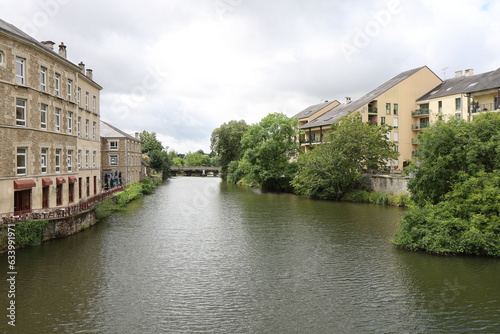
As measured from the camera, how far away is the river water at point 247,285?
36.6 feet

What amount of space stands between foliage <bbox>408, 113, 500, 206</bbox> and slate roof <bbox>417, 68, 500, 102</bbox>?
2092 cm

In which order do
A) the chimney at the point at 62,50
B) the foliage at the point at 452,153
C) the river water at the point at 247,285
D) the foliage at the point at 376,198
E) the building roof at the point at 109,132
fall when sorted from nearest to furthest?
the river water at the point at 247,285 → the foliage at the point at 452,153 → the chimney at the point at 62,50 → the foliage at the point at 376,198 → the building roof at the point at 109,132

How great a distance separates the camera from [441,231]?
1805 centimetres

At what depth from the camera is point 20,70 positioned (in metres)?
21.7

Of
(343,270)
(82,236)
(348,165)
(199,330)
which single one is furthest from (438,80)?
(199,330)

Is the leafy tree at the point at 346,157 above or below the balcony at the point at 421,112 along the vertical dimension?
below

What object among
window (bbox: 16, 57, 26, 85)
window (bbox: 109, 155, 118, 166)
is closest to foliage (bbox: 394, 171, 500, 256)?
window (bbox: 16, 57, 26, 85)

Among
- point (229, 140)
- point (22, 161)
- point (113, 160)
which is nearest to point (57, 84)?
point (22, 161)

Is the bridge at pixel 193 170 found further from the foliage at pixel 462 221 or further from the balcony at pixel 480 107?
the foliage at pixel 462 221

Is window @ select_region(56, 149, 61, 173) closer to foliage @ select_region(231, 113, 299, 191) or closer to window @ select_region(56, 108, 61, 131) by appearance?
window @ select_region(56, 108, 61, 131)

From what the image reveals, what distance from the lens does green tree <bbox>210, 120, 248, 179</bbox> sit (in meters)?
83.6

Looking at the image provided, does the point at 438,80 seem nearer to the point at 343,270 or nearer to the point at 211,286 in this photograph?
the point at 343,270

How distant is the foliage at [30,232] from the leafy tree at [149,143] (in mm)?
75582

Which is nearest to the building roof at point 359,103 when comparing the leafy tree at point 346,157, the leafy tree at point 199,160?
the leafy tree at point 346,157
